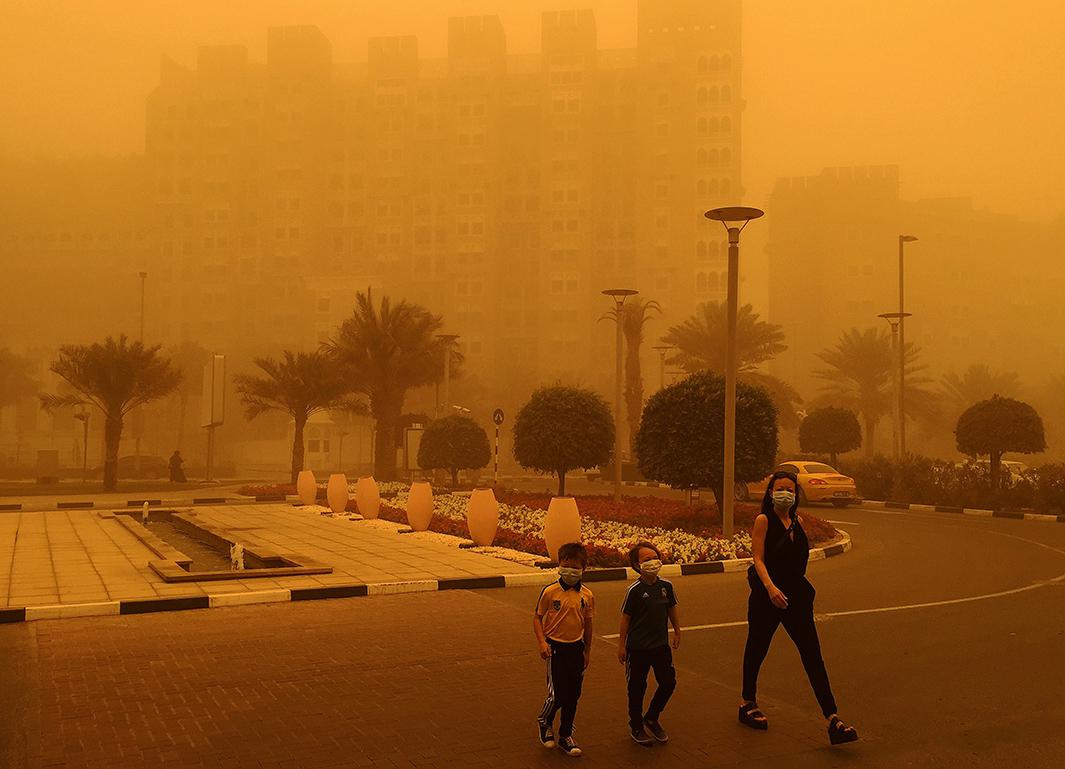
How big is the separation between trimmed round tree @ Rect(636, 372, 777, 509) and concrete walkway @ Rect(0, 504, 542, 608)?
223 inches

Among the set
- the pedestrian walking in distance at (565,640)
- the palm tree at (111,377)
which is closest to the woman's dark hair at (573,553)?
the pedestrian walking in distance at (565,640)

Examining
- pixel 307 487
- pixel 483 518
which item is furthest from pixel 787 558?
pixel 307 487

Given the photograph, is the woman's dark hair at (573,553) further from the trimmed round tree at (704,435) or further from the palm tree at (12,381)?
the palm tree at (12,381)

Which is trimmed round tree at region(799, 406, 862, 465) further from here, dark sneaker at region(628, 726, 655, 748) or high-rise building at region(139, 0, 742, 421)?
high-rise building at region(139, 0, 742, 421)

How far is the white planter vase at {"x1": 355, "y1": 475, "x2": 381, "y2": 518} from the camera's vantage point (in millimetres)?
23812

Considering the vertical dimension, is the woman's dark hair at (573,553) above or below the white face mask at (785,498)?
below

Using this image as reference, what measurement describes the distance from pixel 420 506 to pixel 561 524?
572cm

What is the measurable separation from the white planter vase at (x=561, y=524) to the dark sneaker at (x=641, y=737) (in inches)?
353

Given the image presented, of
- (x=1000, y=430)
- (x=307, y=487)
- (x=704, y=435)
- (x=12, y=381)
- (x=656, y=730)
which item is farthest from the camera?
(x=12, y=381)

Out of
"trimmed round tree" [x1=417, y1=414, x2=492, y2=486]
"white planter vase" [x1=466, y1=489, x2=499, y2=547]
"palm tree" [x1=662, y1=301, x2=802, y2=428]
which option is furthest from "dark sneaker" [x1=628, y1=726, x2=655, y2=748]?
"palm tree" [x1=662, y1=301, x2=802, y2=428]

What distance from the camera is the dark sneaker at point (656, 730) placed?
634cm

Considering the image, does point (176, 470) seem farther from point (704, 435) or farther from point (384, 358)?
point (704, 435)

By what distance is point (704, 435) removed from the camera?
20672mm

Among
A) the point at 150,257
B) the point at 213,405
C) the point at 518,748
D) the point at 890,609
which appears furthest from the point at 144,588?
the point at 150,257
